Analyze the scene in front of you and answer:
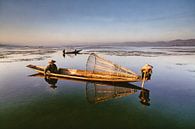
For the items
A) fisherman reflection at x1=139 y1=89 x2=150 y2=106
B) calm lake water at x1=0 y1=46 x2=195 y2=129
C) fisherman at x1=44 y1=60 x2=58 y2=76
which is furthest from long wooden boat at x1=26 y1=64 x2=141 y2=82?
fisherman reflection at x1=139 y1=89 x2=150 y2=106

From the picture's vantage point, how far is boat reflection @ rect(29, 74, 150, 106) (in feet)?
29.3

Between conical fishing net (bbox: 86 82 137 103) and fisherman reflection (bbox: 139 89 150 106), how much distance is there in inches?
19.1

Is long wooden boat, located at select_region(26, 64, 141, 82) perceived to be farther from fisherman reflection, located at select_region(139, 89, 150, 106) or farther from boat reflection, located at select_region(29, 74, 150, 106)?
fisherman reflection, located at select_region(139, 89, 150, 106)

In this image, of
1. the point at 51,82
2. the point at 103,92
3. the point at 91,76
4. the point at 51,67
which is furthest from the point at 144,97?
the point at 51,67

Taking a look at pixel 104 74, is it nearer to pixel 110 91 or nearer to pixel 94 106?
pixel 110 91

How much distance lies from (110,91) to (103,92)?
1.35 feet

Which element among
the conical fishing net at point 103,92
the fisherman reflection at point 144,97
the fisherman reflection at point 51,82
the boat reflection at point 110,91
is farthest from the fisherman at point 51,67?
the fisherman reflection at point 144,97

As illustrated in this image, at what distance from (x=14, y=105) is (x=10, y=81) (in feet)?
16.4

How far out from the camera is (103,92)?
10.1 meters

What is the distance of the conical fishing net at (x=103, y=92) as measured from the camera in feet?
29.8

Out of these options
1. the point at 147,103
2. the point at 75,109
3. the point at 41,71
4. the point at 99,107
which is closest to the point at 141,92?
the point at 147,103

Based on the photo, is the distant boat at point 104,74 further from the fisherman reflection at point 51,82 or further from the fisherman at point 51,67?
the fisherman reflection at point 51,82

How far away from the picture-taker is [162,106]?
26.2 feet

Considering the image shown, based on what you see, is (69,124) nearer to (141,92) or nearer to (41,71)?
(141,92)
